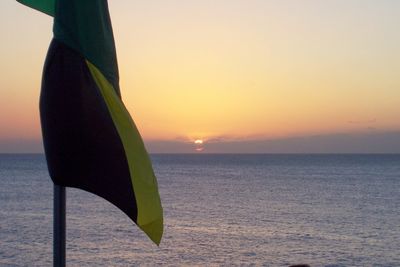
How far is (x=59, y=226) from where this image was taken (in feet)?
13.3

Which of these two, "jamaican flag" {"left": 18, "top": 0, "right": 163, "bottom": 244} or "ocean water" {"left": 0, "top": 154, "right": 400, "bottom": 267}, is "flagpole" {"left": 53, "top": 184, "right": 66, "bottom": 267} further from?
"ocean water" {"left": 0, "top": 154, "right": 400, "bottom": 267}

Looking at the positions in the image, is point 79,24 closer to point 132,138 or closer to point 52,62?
point 52,62

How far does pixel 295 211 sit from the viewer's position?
4341 cm

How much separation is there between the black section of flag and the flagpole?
0.14 meters

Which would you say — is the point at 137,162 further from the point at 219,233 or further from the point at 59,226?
the point at 219,233

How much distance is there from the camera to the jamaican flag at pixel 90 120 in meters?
4.21

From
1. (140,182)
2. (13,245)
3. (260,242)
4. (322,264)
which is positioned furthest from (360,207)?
(140,182)

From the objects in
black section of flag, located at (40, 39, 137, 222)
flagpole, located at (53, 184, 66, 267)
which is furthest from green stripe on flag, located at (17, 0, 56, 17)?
flagpole, located at (53, 184, 66, 267)

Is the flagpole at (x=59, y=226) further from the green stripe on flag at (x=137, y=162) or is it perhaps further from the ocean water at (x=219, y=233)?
the ocean water at (x=219, y=233)

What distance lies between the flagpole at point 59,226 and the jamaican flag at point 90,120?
14cm

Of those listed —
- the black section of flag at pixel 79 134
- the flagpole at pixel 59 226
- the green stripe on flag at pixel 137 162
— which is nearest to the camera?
the flagpole at pixel 59 226

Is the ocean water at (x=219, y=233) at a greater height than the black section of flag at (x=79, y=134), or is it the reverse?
the black section of flag at (x=79, y=134)

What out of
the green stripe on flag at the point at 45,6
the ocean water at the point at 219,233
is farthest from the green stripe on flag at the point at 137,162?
the ocean water at the point at 219,233

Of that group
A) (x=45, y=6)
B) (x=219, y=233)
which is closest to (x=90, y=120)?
(x=45, y=6)
